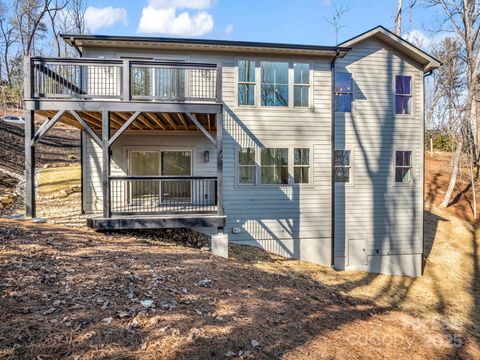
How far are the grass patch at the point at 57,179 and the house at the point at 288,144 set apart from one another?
4.71 m

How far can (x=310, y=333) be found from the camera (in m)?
4.40

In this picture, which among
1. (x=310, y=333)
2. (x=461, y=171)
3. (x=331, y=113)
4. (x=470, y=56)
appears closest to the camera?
(x=310, y=333)

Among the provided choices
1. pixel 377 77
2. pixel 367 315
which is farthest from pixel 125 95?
pixel 377 77

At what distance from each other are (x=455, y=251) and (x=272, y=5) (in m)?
16.8

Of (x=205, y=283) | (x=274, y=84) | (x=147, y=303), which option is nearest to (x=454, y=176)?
(x=274, y=84)

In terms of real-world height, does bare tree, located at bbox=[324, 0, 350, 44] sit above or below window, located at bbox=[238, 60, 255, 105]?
above

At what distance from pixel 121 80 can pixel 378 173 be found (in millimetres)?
9425

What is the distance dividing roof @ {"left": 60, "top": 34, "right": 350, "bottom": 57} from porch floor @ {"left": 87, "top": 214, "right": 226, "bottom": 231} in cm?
555

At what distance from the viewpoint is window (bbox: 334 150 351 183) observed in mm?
11180

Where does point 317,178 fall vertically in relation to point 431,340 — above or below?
above

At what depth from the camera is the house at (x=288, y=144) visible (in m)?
10.1

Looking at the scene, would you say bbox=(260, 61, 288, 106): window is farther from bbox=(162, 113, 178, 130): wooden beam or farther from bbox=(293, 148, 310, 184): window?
bbox=(162, 113, 178, 130): wooden beam

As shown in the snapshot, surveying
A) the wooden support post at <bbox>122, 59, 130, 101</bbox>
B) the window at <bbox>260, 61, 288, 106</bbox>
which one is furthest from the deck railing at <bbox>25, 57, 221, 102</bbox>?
the window at <bbox>260, 61, 288, 106</bbox>

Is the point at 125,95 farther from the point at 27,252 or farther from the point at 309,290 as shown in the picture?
the point at 309,290
